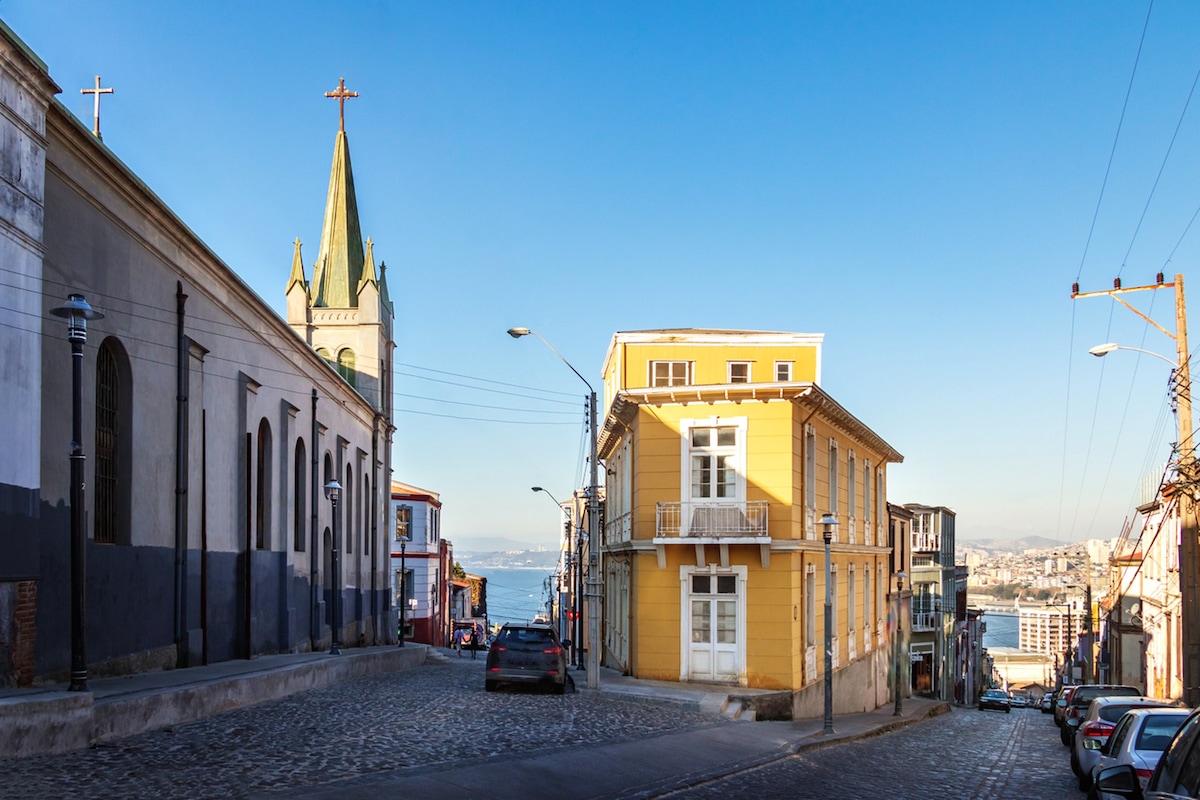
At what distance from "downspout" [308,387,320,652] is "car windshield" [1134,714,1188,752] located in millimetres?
25629

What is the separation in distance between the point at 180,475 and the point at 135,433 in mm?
2389

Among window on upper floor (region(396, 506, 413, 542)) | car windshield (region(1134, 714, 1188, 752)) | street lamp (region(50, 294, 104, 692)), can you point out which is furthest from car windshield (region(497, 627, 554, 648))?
window on upper floor (region(396, 506, 413, 542))

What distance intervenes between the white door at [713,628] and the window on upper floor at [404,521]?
44073mm

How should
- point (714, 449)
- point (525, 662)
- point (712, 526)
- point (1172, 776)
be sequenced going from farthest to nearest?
1. point (714, 449)
2. point (712, 526)
3. point (525, 662)
4. point (1172, 776)

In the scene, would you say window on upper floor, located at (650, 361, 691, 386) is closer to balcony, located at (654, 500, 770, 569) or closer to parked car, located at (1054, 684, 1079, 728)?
balcony, located at (654, 500, 770, 569)

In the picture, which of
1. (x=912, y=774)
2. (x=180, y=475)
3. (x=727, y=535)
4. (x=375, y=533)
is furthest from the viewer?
(x=375, y=533)

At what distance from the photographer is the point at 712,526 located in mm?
A: 24875

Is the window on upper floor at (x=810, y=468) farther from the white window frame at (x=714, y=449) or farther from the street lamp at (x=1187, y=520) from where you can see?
the street lamp at (x=1187, y=520)

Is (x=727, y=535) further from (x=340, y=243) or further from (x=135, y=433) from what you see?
(x=340, y=243)

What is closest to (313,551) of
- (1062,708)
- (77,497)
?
(77,497)

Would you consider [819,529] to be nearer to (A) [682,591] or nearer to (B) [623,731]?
(A) [682,591]

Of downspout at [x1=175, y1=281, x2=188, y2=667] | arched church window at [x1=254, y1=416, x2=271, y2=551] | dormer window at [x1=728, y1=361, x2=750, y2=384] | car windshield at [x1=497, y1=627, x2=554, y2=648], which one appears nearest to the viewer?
downspout at [x1=175, y1=281, x2=188, y2=667]

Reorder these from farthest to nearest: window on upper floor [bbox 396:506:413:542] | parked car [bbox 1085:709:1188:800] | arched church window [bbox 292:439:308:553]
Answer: window on upper floor [bbox 396:506:413:542]
arched church window [bbox 292:439:308:553]
parked car [bbox 1085:709:1188:800]

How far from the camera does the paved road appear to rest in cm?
1427
